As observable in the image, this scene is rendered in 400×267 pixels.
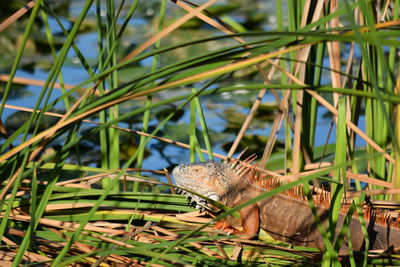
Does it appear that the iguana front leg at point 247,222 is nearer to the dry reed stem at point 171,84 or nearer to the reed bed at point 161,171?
the reed bed at point 161,171

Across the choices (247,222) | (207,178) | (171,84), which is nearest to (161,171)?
(207,178)

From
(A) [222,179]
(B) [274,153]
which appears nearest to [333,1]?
(A) [222,179]

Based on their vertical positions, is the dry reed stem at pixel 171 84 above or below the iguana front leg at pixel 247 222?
above

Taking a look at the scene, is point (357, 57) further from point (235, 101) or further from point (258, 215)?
Answer: point (258, 215)

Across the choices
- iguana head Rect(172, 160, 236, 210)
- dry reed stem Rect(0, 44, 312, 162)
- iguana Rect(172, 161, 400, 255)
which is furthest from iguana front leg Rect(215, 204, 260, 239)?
dry reed stem Rect(0, 44, 312, 162)

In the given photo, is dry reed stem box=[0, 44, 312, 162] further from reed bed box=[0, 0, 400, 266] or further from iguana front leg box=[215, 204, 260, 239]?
iguana front leg box=[215, 204, 260, 239]

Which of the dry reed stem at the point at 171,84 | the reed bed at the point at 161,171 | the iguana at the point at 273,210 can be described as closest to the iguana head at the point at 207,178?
the iguana at the point at 273,210

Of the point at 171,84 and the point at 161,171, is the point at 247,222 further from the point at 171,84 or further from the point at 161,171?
the point at 171,84
